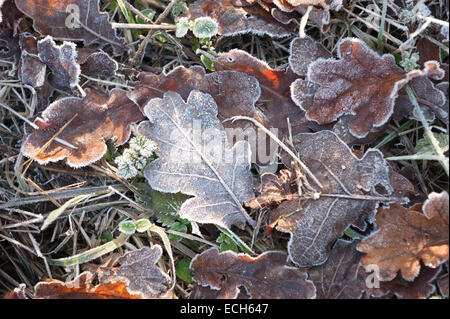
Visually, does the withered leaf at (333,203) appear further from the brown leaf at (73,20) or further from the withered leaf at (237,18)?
the brown leaf at (73,20)

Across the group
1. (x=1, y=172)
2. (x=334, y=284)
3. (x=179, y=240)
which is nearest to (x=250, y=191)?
(x=179, y=240)

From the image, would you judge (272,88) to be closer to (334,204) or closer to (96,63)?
(334,204)

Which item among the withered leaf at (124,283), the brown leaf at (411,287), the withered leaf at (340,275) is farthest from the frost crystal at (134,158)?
the brown leaf at (411,287)

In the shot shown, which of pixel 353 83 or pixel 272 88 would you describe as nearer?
pixel 353 83

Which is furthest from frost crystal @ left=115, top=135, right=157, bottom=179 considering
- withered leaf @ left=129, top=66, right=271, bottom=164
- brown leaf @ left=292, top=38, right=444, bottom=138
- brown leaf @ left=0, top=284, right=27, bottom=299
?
brown leaf @ left=292, top=38, right=444, bottom=138

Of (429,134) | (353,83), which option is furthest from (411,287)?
(353,83)
